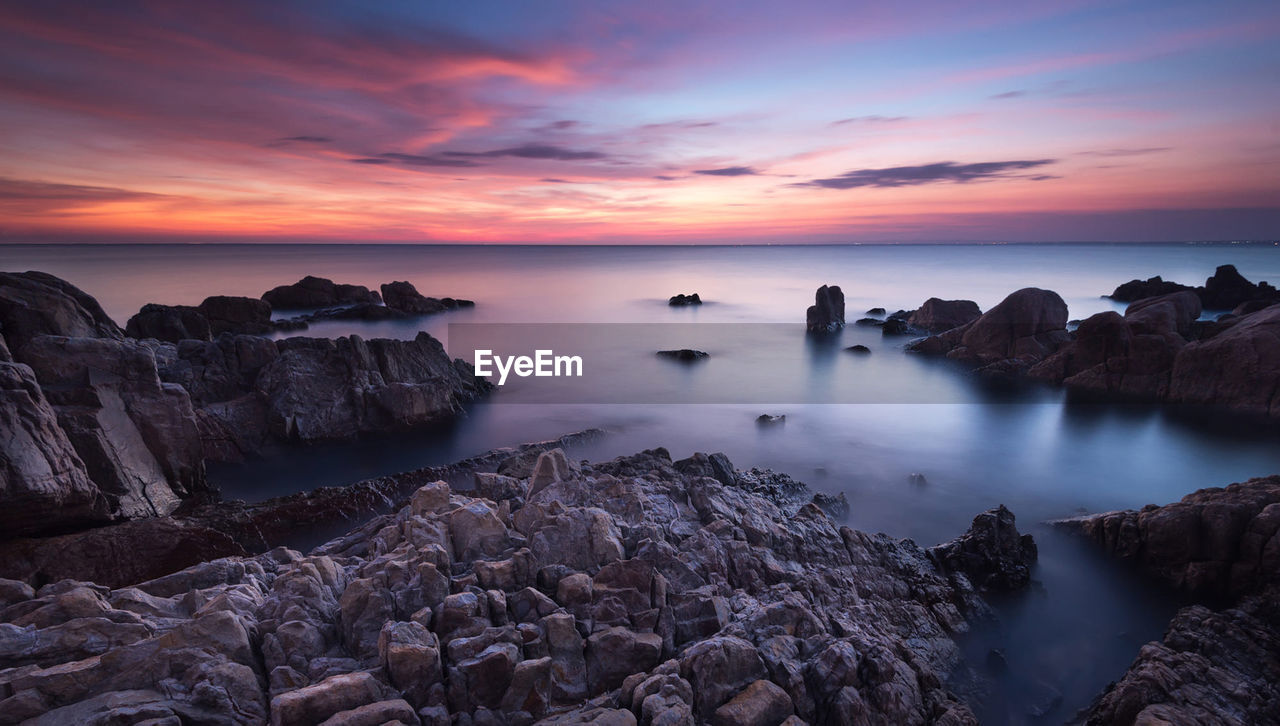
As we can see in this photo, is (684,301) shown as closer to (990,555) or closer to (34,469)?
(990,555)

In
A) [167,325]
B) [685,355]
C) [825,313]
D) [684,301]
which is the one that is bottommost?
[685,355]

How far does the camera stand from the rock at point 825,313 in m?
45.2

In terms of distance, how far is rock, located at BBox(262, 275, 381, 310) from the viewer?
5091 cm

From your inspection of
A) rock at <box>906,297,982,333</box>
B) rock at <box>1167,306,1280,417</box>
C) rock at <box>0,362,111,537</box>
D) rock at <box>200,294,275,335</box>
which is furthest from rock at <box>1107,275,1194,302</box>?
rock at <box>200,294,275,335</box>

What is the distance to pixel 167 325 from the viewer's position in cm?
2789

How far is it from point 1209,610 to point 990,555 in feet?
11.3

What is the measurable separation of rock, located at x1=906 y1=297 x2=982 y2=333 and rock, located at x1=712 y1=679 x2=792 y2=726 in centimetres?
4059

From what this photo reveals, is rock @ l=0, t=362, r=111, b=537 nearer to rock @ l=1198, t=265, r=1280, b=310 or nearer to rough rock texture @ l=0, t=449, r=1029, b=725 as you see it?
rough rock texture @ l=0, t=449, r=1029, b=725

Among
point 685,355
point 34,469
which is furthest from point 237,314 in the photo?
point 34,469

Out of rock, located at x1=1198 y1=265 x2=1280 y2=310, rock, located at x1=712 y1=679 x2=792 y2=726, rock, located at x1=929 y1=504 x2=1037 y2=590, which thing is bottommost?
rock, located at x1=929 y1=504 x2=1037 y2=590

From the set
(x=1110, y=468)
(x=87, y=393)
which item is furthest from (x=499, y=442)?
(x=1110, y=468)

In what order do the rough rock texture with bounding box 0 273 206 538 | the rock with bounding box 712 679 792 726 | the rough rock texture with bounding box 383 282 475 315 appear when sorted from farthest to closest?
the rough rock texture with bounding box 383 282 475 315 < the rough rock texture with bounding box 0 273 206 538 < the rock with bounding box 712 679 792 726

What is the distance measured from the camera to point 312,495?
15.3 m

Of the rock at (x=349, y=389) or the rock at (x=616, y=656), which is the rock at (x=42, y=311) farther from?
the rock at (x=616, y=656)
